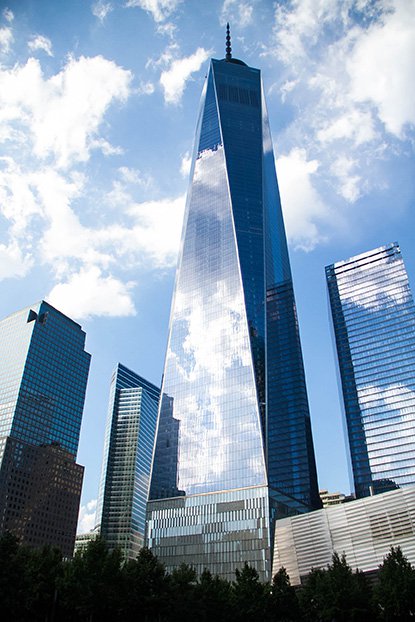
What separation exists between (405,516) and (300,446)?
218 feet

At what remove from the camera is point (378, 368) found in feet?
576

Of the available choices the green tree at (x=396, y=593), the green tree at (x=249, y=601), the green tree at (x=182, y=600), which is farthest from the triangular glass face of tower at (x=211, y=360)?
the green tree at (x=396, y=593)

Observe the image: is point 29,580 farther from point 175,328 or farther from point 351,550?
point 175,328

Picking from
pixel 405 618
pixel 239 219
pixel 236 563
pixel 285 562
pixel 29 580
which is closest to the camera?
pixel 29 580

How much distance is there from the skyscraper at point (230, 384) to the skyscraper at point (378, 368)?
19.3 meters

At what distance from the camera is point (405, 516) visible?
294 feet

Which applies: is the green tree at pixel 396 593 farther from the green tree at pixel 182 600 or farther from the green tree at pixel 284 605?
the green tree at pixel 182 600

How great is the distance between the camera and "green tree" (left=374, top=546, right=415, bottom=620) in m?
61.3

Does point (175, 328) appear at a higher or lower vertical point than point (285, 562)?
higher

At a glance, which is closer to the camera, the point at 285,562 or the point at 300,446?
the point at 285,562

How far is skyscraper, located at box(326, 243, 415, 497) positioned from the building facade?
56307 millimetres

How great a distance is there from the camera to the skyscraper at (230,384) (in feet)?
436

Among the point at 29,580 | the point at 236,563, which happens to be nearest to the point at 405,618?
the point at 29,580

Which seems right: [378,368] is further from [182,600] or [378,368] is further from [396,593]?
[182,600]
